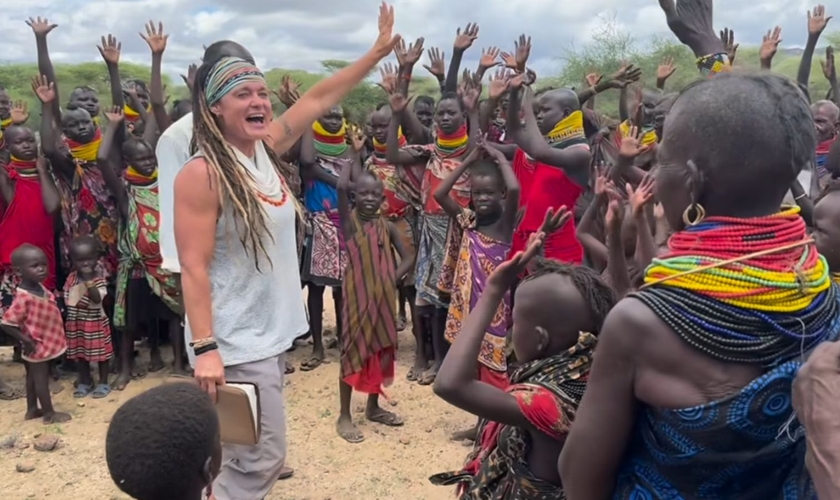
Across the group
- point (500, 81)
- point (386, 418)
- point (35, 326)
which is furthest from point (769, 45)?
point (35, 326)

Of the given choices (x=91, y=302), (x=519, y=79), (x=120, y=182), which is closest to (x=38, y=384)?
(x=91, y=302)

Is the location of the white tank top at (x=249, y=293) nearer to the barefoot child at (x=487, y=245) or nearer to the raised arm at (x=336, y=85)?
the raised arm at (x=336, y=85)

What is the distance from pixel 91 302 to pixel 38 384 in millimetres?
642

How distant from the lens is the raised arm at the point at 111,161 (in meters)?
5.00

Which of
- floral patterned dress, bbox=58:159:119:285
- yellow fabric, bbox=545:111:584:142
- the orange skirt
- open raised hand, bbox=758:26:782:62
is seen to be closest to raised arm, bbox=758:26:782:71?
open raised hand, bbox=758:26:782:62

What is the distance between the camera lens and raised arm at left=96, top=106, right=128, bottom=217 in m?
5.00

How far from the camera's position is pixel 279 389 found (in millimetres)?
2588

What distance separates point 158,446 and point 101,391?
3808 mm

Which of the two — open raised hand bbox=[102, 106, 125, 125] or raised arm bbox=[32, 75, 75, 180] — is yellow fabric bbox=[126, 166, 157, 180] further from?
raised arm bbox=[32, 75, 75, 180]

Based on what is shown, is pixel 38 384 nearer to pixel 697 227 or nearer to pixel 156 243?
pixel 156 243

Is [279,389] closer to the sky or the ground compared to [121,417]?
closer to the ground

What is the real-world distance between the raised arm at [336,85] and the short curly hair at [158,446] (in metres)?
1.42

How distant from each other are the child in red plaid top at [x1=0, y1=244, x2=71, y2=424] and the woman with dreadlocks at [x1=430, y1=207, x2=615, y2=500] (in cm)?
357

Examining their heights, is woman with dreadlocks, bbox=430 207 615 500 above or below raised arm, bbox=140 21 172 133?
below
